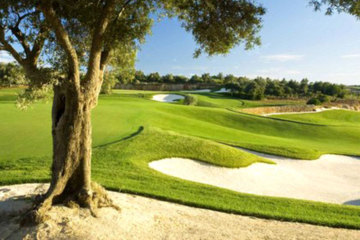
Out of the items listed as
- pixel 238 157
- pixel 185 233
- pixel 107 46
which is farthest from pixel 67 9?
pixel 238 157

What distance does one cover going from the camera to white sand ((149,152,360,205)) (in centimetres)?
1215

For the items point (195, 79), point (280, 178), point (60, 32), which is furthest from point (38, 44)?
point (195, 79)

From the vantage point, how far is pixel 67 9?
630 centimetres

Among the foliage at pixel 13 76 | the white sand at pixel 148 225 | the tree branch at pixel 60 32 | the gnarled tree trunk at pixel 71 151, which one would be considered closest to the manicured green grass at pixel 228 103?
the white sand at pixel 148 225

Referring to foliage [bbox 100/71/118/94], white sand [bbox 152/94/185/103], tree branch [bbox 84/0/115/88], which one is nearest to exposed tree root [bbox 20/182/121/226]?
tree branch [bbox 84/0/115/88]

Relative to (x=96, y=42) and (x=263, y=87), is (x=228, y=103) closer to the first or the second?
(x=263, y=87)

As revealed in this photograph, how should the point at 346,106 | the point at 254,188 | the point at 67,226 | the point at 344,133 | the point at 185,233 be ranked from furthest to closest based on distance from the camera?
the point at 346,106, the point at 344,133, the point at 254,188, the point at 185,233, the point at 67,226

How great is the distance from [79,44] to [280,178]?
40.1ft

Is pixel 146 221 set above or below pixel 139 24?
below

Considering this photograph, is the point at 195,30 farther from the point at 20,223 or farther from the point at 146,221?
the point at 20,223

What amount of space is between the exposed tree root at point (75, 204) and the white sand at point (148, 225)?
5.5 inches

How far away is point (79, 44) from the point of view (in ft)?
23.7

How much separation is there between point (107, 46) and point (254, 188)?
9.24 m

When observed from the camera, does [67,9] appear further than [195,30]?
No
